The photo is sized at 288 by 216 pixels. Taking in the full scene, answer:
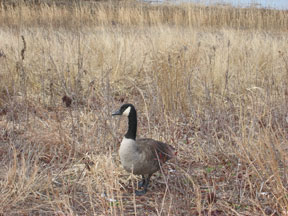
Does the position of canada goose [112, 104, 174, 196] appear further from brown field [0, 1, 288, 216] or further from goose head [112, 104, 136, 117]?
brown field [0, 1, 288, 216]

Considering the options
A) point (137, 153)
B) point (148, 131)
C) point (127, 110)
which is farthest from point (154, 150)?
point (148, 131)

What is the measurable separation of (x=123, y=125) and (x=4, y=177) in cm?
157

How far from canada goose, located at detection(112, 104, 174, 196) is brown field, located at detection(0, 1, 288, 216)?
0.51 feet

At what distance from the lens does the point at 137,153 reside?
2.69 m

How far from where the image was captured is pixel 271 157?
2.31 m

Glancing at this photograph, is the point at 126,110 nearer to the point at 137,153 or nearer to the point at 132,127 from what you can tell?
the point at 132,127

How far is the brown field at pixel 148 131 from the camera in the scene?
261 cm

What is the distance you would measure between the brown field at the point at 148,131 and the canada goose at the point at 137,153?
0.51 feet

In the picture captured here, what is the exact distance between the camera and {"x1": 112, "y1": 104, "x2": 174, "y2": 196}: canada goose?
267 cm

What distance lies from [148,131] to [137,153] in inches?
56.5

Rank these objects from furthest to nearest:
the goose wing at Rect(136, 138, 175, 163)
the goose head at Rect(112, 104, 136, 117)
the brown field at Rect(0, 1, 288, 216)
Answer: the goose head at Rect(112, 104, 136, 117), the goose wing at Rect(136, 138, 175, 163), the brown field at Rect(0, 1, 288, 216)

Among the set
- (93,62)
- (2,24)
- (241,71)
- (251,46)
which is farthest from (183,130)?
(2,24)

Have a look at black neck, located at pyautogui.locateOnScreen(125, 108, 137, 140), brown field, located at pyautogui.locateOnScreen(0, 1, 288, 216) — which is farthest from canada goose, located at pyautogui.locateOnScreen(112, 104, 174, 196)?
brown field, located at pyautogui.locateOnScreen(0, 1, 288, 216)

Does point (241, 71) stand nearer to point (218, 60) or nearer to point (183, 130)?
point (218, 60)
